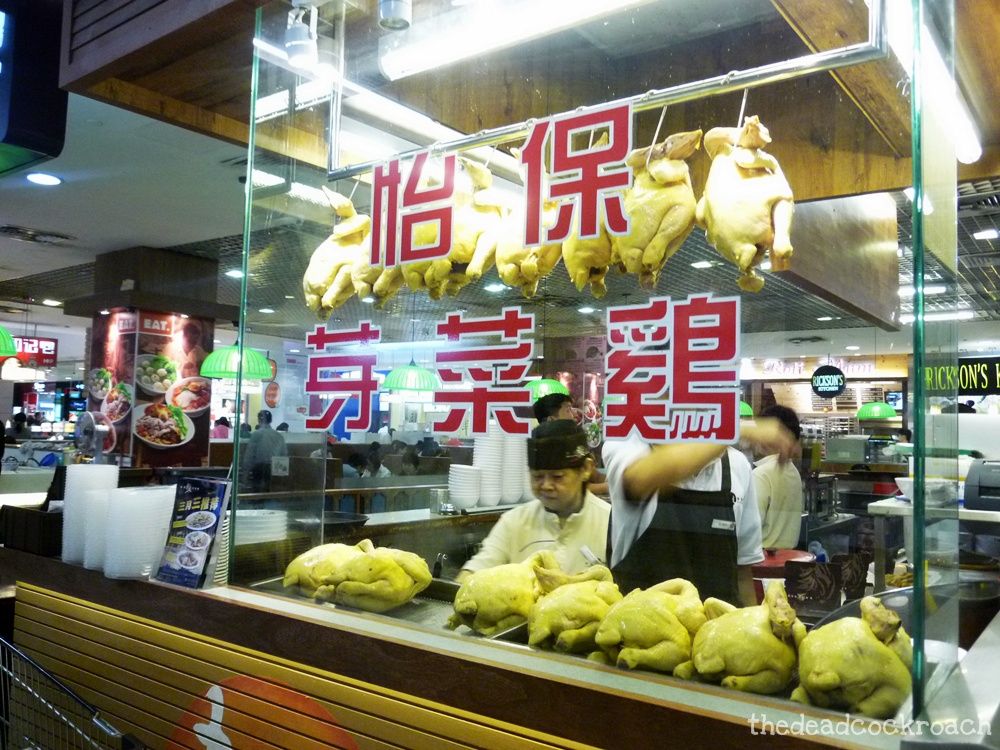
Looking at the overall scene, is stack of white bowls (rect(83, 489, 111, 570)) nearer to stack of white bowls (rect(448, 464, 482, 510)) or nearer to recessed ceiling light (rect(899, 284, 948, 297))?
stack of white bowls (rect(448, 464, 482, 510))

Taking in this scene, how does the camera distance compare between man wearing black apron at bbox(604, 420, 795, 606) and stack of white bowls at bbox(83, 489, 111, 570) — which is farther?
stack of white bowls at bbox(83, 489, 111, 570)

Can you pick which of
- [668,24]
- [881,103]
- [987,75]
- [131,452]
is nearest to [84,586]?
[668,24]

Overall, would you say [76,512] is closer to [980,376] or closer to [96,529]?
[96,529]

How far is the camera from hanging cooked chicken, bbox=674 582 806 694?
4.64ft

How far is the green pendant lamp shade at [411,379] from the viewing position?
2.20 m

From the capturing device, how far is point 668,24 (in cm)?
211

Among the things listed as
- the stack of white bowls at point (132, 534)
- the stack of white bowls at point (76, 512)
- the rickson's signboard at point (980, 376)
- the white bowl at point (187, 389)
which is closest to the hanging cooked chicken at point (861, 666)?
the stack of white bowls at point (132, 534)

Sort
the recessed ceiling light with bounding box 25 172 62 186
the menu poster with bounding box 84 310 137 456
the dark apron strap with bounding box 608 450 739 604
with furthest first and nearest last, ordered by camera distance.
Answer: the menu poster with bounding box 84 310 137 456, the recessed ceiling light with bounding box 25 172 62 186, the dark apron strap with bounding box 608 450 739 604

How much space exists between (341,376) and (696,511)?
3.81 ft

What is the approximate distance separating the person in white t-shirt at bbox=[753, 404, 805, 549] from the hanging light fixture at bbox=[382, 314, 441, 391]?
0.91 m

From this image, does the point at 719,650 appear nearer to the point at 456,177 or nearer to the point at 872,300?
the point at 872,300

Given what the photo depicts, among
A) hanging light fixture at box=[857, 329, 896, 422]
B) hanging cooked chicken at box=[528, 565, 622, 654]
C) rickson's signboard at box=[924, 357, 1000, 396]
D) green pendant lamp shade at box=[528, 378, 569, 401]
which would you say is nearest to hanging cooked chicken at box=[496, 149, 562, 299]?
green pendant lamp shade at box=[528, 378, 569, 401]

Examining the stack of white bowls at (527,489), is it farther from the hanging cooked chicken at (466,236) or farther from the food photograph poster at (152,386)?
the food photograph poster at (152,386)

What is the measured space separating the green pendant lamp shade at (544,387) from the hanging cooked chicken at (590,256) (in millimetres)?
261
